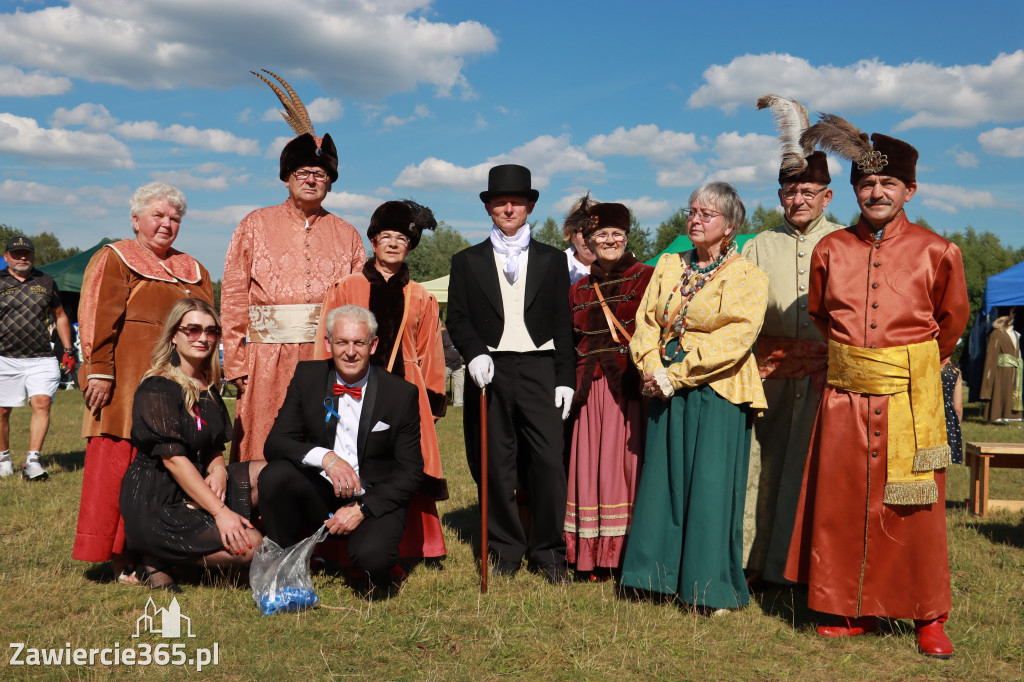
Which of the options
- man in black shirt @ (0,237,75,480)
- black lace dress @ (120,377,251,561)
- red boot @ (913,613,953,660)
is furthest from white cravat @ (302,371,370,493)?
man in black shirt @ (0,237,75,480)

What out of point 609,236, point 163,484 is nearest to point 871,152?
point 609,236

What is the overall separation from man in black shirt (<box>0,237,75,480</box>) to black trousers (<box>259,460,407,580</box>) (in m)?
4.45

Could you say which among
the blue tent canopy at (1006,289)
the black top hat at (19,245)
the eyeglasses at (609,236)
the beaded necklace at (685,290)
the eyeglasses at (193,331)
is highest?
the blue tent canopy at (1006,289)

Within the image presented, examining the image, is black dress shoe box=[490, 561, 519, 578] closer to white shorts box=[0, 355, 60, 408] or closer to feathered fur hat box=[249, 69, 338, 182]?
feathered fur hat box=[249, 69, 338, 182]

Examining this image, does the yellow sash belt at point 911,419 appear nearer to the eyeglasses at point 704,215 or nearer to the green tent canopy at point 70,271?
the eyeglasses at point 704,215

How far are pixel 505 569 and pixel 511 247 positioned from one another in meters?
1.75

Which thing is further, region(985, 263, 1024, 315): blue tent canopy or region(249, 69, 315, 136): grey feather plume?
region(985, 263, 1024, 315): blue tent canopy

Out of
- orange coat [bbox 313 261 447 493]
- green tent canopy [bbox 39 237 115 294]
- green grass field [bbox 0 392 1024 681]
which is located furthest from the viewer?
green tent canopy [bbox 39 237 115 294]

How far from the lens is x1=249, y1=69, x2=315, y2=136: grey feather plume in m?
4.40

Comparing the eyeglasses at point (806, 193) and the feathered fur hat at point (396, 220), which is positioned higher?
the eyeglasses at point (806, 193)

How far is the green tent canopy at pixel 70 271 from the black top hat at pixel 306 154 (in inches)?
630

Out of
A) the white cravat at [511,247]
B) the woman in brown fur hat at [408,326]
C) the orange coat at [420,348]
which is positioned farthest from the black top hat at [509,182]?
the orange coat at [420,348]

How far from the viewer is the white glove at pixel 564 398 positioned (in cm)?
420

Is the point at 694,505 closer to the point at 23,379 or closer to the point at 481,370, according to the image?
the point at 481,370
